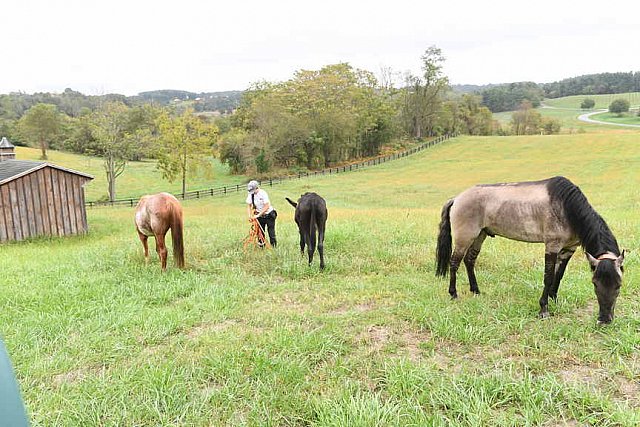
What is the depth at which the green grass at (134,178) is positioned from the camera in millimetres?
40778

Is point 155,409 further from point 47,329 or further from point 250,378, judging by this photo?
point 47,329

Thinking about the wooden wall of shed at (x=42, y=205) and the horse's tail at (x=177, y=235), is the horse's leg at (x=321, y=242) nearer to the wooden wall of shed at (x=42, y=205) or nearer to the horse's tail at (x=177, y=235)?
the horse's tail at (x=177, y=235)

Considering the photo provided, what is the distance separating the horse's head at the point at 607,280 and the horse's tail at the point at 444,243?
1.97m

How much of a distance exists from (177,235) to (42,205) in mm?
9052

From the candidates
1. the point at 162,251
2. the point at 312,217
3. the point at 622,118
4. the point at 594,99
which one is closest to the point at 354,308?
the point at 312,217

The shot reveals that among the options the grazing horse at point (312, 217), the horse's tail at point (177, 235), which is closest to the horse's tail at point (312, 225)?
the grazing horse at point (312, 217)

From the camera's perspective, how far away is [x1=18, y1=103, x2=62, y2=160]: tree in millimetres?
51250

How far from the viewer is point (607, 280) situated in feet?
14.1

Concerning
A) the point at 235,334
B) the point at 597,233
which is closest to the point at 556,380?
the point at 597,233

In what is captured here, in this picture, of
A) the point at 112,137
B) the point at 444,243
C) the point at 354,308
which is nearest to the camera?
the point at 354,308

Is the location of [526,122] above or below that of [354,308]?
above

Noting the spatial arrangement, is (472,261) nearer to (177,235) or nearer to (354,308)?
(354,308)

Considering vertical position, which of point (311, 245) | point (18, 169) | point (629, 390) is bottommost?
point (629, 390)

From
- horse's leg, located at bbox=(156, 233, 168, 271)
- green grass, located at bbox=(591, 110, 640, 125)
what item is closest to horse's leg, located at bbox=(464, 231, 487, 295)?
horse's leg, located at bbox=(156, 233, 168, 271)
